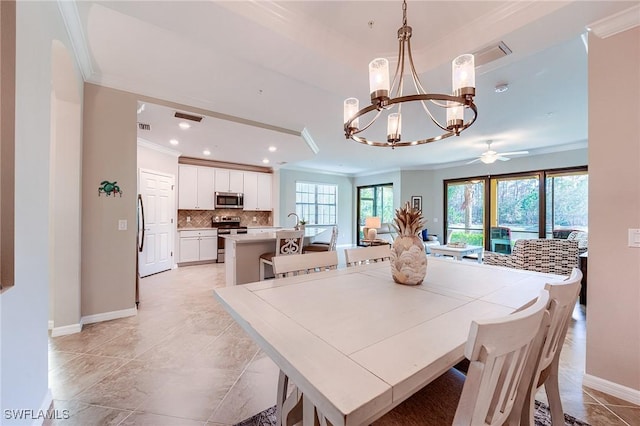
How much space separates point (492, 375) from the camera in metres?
0.67

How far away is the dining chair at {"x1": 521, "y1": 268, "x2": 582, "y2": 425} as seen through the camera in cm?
95

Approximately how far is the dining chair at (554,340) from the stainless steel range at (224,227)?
5.97 metres

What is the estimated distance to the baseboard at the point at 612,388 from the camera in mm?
1694

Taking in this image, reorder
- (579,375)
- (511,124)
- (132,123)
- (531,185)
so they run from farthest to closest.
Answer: (531,185)
(511,124)
(132,123)
(579,375)

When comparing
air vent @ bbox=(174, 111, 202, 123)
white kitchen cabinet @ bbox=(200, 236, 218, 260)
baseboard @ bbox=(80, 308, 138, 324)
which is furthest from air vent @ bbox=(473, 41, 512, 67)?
white kitchen cabinet @ bbox=(200, 236, 218, 260)

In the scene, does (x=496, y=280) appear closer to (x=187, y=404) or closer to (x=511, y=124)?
(x=187, y=404)

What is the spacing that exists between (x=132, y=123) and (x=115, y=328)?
2.19 m

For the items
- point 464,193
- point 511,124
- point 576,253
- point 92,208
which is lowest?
point 576,253

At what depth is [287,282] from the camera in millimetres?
1583

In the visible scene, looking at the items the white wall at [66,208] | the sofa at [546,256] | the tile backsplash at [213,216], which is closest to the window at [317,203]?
the tile backsplash at [213,216]

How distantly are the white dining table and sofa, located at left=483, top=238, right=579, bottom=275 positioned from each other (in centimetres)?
225

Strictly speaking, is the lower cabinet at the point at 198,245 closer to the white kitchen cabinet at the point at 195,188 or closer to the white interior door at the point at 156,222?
the white interior door at the point at 156,222

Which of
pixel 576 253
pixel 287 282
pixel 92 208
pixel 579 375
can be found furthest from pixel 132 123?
pixel 576 253

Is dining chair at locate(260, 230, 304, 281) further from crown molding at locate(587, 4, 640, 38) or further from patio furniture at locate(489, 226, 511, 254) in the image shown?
patio furniture at locate(489, 226, 511, 254)
